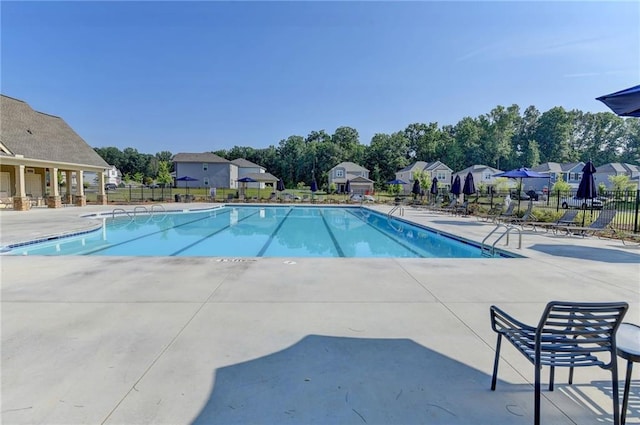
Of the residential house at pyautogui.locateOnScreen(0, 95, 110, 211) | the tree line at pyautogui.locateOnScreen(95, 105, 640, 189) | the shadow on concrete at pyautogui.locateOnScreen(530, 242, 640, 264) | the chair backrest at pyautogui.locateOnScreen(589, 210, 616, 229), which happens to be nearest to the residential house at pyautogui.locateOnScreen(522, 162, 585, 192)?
the tree line at pyautogui.locateOnScreen(95, 105, 640, 189)

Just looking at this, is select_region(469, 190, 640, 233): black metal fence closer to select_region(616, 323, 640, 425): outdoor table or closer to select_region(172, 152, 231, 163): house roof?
select_region(616, 323, 640, 425): outdoor table

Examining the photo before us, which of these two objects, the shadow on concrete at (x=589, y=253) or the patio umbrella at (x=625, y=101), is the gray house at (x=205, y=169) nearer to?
the shadow on concrete at (x=589, y=253)

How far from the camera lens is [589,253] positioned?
26.6ft

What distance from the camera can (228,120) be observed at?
38.9m

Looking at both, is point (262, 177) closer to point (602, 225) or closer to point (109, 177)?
point (109, 177)

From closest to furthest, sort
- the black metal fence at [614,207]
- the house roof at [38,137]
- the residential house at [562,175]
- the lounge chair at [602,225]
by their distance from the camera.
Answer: the lounge chair at [602,225]
the black metal fence at [614,207]
the house roof at [38,137]
the residential house at [562,175]

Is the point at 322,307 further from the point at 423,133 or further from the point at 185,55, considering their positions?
the point at 423,133

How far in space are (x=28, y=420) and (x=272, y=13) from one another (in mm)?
17224

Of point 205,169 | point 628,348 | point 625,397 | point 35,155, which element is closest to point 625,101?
point 628,348

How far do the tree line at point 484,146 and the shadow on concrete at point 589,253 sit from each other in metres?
45.7

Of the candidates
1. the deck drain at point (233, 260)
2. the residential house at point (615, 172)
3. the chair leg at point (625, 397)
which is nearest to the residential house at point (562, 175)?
→ the residential house at point (615, 172)

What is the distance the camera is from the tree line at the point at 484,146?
54.8 metres

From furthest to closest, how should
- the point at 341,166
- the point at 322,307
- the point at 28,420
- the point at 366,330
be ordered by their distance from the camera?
the point at 341,166, the point at 322,307, the point at 366,330, the point at 28,420

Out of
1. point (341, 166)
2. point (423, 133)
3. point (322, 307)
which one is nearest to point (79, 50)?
point (322, 307)
